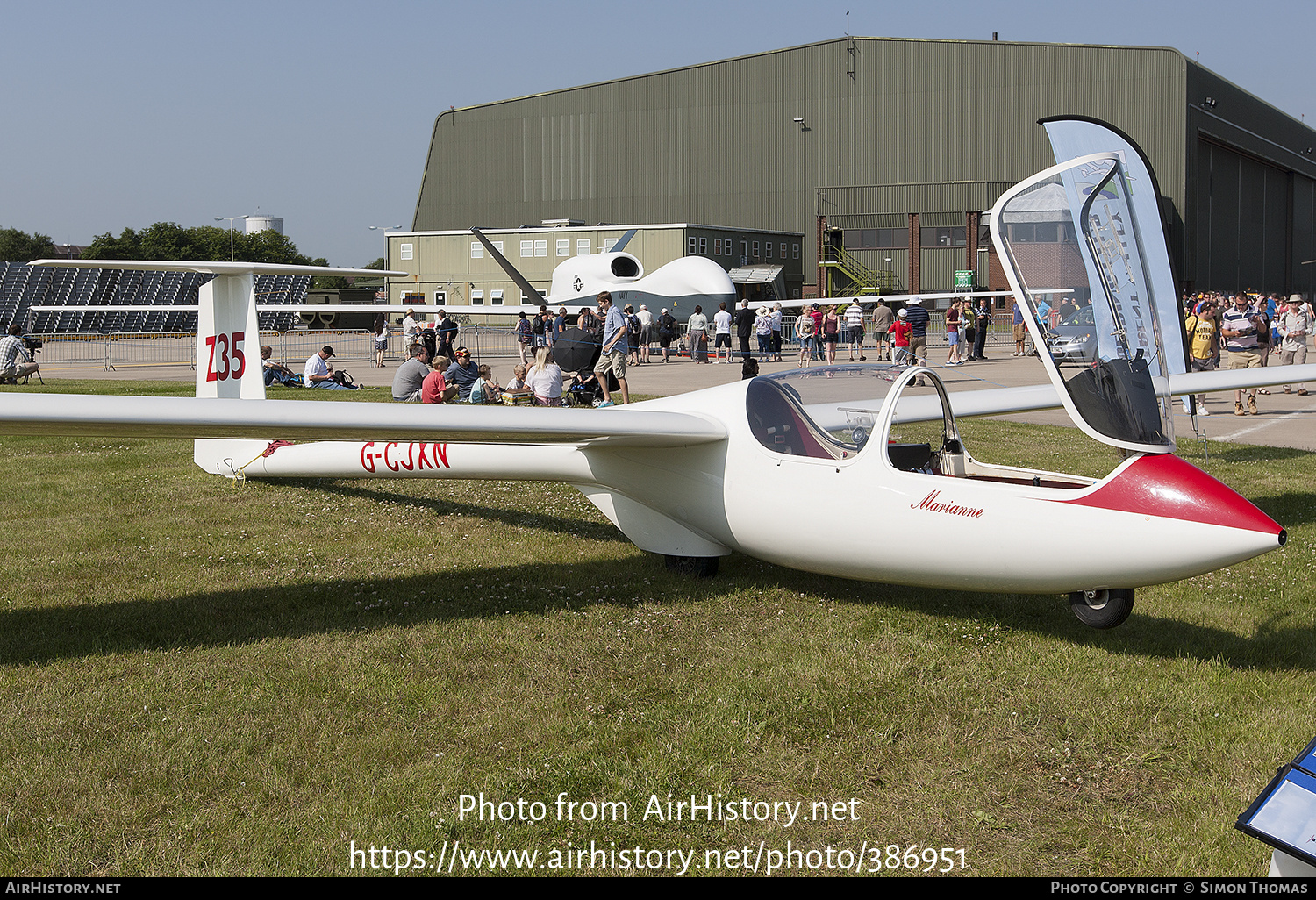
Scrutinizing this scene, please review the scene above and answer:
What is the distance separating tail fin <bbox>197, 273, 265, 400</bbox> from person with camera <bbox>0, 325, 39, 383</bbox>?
14203 millimetres

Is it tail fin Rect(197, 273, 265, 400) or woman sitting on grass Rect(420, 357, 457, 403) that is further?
woman sitting on grass Rect(420, 357, 457, 403)

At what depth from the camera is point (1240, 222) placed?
63469mm

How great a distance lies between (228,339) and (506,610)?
4.75m

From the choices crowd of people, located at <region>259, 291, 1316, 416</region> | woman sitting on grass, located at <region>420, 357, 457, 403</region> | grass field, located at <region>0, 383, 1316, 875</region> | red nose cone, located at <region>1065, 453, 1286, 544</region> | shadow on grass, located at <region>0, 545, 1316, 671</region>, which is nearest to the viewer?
grass field, located at <region>0, 383, 1316, 875</region>

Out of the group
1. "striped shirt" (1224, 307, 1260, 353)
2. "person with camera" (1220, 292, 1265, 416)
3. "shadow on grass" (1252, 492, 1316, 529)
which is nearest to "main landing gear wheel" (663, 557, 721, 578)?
"shadow on grass" (1252, 492, 1316, 529)

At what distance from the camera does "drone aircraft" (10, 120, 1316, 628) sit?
15.9ft

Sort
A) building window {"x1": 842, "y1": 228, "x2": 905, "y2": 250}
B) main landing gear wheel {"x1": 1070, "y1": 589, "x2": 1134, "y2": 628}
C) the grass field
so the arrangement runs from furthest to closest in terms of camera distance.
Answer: building window {"x1": 842, "y1": 228, "x2": 905, "y2": 250} → main landing gear wheel {"x1": 1070, "y1": 589, "x2": 1134, "y2": 628} → the grass field

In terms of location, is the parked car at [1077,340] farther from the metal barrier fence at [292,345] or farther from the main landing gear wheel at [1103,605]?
the metal barrier fence at [292,345]

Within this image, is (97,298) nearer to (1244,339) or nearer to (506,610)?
(1244,339)

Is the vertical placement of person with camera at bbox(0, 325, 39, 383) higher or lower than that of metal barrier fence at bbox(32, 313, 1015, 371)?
lower

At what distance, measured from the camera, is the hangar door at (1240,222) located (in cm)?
5659

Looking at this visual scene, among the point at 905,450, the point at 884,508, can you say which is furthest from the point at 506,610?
the point at 905,450

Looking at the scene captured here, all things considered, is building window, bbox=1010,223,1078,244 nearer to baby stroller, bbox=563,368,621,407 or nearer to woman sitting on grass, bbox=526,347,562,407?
woman sitting on grass, bbox=526,347,562,407

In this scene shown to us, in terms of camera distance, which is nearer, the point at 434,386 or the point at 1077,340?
the point at 1077,340
